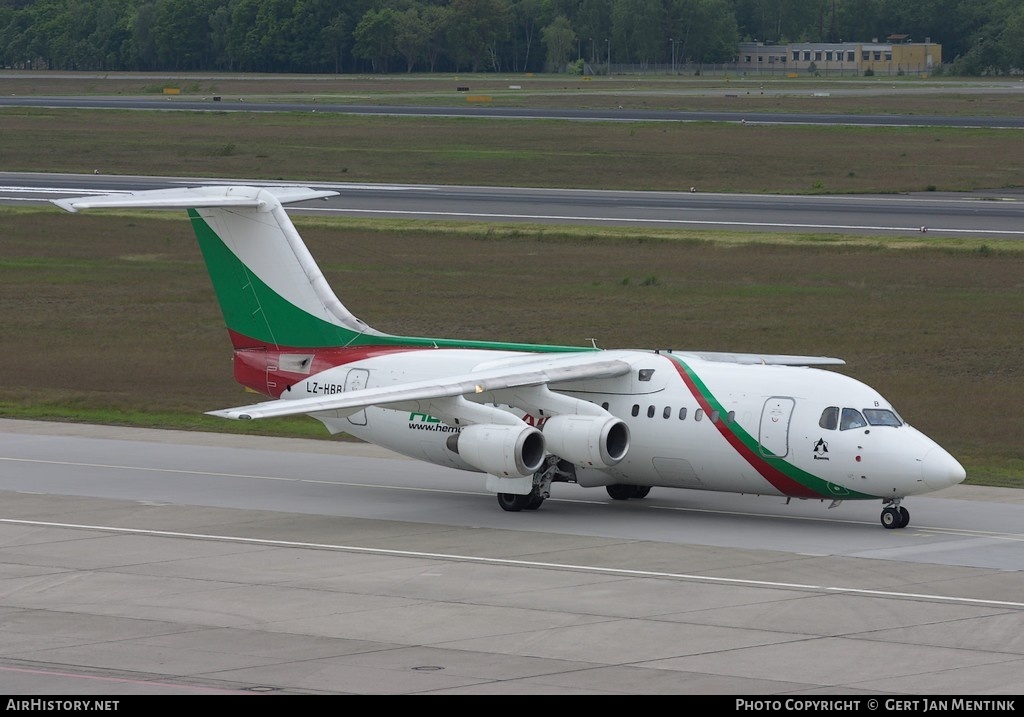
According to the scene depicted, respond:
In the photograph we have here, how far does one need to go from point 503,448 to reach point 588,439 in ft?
4.94

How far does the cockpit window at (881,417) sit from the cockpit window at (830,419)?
0.51 m

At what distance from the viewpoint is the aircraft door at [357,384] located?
31.0m

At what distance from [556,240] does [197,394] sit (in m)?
28.9

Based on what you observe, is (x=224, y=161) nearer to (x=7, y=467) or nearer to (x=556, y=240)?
(x=556, y=240)

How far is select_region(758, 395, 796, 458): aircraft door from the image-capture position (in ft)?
90.6

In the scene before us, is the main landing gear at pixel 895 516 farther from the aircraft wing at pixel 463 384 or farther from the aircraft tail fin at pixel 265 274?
the aircraft tail fin at pixel 265 274

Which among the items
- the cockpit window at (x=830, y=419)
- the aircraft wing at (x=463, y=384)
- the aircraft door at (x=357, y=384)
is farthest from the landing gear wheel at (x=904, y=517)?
the aircraft door at (x=357, y=384)

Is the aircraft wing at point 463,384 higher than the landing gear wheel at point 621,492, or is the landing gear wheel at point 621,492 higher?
the aircraft wing at point 463,384

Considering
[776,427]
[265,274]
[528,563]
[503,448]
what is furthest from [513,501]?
[265,274]

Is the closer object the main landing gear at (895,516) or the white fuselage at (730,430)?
the white fuselage at (730,430)

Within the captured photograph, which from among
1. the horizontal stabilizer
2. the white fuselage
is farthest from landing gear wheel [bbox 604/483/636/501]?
the horizontal stabilizer

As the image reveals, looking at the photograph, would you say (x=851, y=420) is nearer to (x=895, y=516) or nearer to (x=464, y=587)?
(x=895, y=516)

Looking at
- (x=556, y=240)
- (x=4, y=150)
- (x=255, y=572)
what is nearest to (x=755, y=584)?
(x=255, y=572)

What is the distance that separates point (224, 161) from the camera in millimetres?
99688
